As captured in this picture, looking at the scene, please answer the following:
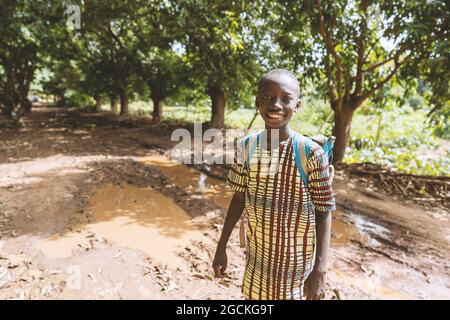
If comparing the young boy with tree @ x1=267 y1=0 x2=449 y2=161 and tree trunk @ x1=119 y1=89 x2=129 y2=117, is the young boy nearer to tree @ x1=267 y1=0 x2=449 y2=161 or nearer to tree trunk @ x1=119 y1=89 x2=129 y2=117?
tree @ x1=267 y1=0 x2=449 y2=161

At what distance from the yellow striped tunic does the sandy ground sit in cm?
150

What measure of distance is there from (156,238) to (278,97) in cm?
335

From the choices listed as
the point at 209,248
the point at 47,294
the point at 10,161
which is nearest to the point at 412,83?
the point at 209,248

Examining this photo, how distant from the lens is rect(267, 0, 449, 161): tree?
609 centimetres

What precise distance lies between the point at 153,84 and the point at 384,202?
549 inches

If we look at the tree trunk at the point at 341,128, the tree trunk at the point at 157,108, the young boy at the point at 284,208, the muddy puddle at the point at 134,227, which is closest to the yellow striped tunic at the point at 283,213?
the young boy at the point at 284,208

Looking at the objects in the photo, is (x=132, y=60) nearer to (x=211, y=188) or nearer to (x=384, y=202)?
(x=211, y=188)

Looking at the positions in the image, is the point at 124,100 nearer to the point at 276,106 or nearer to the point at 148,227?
the point at 148,227

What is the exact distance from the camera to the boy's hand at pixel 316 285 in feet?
5.50

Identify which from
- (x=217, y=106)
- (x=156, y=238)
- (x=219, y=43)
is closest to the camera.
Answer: (x=156, y=238)

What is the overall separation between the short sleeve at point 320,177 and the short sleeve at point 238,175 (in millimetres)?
395

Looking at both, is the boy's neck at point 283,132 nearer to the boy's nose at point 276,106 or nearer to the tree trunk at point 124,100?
the boy's nose at point 276,106

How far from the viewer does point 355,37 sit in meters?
7.21

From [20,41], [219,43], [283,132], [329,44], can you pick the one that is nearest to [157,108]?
[20,41]
